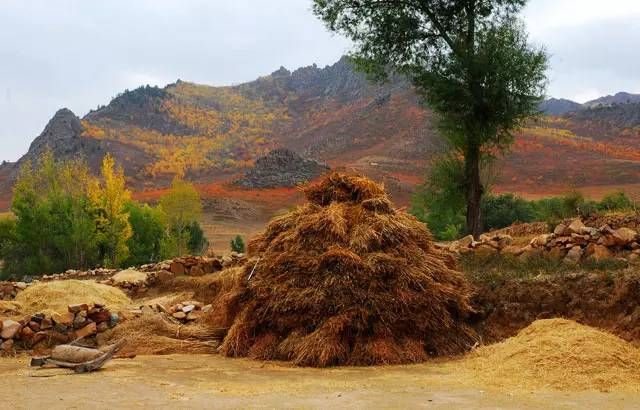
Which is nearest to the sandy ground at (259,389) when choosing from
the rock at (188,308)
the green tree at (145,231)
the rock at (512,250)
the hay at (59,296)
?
the rock at (188,308)

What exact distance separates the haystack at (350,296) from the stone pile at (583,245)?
2.29 m

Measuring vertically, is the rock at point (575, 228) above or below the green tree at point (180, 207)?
above

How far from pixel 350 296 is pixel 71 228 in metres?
21.5

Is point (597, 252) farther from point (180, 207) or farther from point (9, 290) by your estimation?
point (180, 207)

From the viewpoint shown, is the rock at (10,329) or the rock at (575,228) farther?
the rock at (575,228)

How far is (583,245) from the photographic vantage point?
1050cm

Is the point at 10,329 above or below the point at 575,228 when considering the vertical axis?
below

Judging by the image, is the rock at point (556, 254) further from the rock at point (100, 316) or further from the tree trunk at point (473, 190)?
the rock at point (100, 316)

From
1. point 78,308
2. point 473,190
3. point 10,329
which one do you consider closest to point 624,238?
point 473,190

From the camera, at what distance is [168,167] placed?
85.6 meters

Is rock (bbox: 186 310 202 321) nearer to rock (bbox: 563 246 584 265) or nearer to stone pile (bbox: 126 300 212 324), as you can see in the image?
stone pile (bbox: 126 300 212 324)

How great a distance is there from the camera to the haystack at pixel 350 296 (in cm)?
803

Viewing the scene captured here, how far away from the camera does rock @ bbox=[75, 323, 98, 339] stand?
9891 mm

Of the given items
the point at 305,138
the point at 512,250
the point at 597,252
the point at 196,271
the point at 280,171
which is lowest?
the point at 196,271
